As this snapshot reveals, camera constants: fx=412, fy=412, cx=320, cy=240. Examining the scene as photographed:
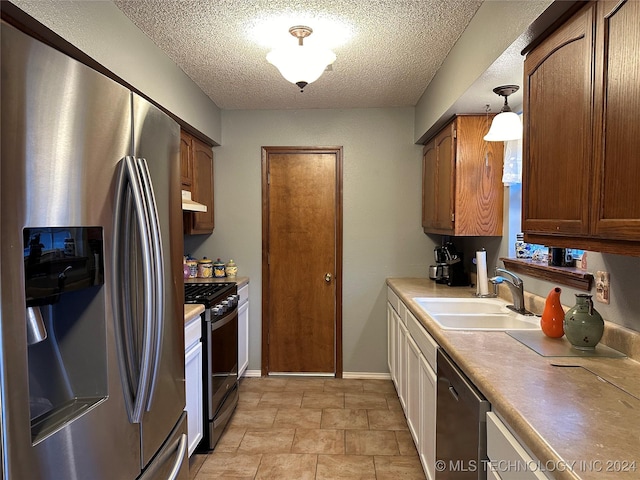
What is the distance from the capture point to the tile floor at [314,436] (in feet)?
7.70

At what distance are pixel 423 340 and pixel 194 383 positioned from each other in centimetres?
129

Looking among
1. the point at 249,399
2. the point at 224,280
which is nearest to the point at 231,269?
the point at 224,280

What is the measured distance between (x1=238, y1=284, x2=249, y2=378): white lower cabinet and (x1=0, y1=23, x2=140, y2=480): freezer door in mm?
2317

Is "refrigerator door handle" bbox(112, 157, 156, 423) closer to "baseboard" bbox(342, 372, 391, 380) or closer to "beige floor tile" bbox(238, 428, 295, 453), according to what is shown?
"beige floor tile" bbox(238, 428, 295, 453)

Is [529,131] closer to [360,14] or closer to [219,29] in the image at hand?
[360,14]

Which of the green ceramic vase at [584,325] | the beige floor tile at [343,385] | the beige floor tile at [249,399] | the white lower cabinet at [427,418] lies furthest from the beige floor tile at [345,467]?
the green ceramic vase at [584,325]

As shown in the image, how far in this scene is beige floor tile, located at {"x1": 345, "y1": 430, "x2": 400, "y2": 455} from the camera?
2.54 m

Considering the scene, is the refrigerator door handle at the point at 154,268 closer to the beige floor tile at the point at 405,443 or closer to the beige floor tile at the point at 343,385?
the beige floor tile at the point at 405,443

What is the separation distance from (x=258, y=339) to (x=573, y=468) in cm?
319

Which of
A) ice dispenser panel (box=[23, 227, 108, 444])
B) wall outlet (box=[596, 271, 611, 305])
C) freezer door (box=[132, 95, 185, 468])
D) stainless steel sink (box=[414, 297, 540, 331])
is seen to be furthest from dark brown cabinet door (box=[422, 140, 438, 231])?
ice dispenser panel (box=[23, 227, 108, 444])

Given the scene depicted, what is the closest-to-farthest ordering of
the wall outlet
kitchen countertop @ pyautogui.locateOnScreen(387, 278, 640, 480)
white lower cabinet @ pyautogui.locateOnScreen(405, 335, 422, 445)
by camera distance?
1. kitchen countertop @ pyautogui.locateOnScreen(387, 278, 640, 480)
2. the wall outlet
3. white lower cabinet @ pyautogui.locateOnScreen(405, 335, 422, 445)

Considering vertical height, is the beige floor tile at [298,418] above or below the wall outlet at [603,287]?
below

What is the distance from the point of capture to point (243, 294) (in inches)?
140

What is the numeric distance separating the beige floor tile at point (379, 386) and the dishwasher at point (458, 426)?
1.63 m
